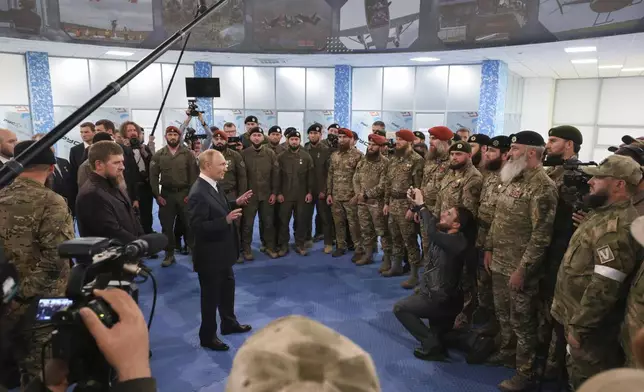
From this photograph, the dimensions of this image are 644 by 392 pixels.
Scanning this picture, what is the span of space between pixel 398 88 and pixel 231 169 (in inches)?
357

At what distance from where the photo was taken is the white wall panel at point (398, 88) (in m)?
13.3

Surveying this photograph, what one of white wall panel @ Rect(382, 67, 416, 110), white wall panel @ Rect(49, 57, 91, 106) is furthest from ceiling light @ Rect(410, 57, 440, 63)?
white wall panel @ Rect(49, 57, 91, 106)

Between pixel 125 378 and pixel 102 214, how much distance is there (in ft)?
7.45

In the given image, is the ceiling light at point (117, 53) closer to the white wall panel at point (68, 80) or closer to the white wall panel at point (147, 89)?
the white wall panel at point (147, 89)

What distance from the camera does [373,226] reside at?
5.85 metres

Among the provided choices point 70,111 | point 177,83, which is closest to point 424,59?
point 177,83

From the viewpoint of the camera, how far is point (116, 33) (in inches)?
390

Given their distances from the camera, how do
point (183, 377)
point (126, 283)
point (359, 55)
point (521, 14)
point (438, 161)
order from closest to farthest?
point (126, 283), point (183, 377), point (438, 161), point (521, 14), point (359, 55)

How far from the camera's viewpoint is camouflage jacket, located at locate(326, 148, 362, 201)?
596 cm

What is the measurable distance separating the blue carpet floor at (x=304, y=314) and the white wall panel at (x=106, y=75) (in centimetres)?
844

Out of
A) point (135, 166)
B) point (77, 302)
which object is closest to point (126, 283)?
point (77, 302)

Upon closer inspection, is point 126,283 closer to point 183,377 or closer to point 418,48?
point 183,377

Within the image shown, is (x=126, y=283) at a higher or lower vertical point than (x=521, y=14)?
lower

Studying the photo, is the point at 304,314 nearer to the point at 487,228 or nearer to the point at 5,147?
the point at 487,228
